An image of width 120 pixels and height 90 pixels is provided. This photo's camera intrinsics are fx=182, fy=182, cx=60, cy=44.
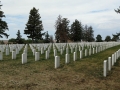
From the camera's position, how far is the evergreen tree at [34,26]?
56844mm

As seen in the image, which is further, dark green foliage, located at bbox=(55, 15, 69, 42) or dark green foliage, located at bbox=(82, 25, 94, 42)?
dark green foliage, located at bbox=(82, 25, 94, 42)

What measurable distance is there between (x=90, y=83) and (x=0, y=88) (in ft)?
10.2

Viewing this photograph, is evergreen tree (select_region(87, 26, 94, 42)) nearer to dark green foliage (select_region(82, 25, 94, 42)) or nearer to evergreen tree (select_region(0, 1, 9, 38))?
dark green foliage (select_region(82, 25, 94, 42))

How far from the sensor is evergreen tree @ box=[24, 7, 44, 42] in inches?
2238

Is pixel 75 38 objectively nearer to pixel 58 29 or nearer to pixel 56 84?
pixel 58 29

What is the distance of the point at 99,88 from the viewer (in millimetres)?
6043

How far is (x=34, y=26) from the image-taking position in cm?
5706

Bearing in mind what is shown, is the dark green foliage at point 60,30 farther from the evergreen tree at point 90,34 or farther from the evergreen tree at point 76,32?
the evergreen tree at point 90,34

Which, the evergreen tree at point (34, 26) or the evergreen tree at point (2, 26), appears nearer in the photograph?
the evergreen tree at point (2, 26)

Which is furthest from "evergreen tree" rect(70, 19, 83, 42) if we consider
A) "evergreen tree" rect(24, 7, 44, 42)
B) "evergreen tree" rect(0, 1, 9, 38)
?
"evergreen tree" rect(0, 1, 9, 38)

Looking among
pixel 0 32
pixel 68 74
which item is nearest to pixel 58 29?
pixel 0 32

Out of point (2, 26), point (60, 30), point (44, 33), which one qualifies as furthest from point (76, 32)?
point (2, 26)

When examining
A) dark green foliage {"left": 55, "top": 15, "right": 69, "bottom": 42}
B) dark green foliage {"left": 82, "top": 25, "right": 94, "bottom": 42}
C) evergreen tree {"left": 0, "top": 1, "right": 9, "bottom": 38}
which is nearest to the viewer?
evergreen tree {"left": 0, "top": 1, "right": 9, "bottom": 38}

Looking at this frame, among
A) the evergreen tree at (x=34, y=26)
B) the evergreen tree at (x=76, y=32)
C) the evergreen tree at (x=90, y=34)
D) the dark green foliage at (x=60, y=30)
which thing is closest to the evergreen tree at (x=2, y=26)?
the evergreen tree at (x=34, y=26)
